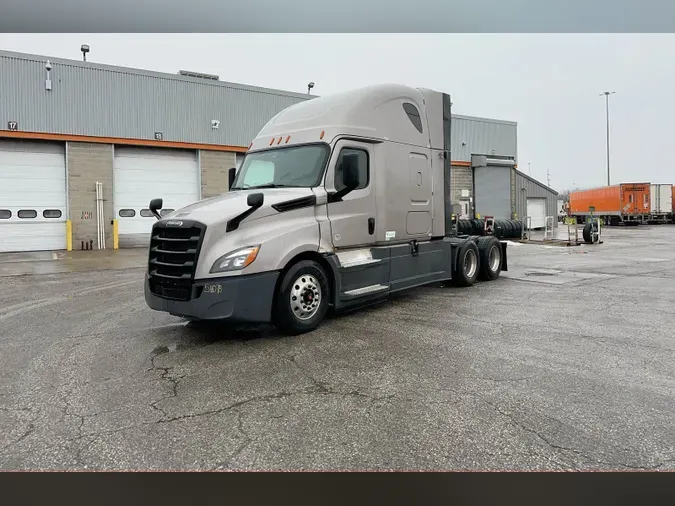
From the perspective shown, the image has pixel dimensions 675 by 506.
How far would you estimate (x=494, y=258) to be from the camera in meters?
10.9

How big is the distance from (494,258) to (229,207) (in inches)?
279

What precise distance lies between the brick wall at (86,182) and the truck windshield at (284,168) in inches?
603

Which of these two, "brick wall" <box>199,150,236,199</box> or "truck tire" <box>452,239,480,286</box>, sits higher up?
"brick wall" <box>199,150,236,199</box>

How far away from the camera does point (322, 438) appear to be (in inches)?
128

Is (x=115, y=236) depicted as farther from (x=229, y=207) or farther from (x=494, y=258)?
(x=229, y=207)

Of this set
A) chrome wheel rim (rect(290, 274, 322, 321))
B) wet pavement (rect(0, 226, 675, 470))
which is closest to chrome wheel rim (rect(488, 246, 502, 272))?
wet pavement (rect(0, 226, 675, 470))

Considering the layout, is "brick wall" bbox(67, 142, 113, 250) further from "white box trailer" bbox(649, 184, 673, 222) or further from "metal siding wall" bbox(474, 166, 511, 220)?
"white box trailer" bbox(649, 184, 673, 222)

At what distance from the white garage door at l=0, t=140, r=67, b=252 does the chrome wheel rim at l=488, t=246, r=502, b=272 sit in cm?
1748

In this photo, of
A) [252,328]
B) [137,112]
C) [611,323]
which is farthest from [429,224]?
[137,112]

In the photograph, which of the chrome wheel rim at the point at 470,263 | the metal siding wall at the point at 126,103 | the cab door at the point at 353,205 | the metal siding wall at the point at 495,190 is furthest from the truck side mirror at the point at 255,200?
the metal siding wall at the point at 495,190

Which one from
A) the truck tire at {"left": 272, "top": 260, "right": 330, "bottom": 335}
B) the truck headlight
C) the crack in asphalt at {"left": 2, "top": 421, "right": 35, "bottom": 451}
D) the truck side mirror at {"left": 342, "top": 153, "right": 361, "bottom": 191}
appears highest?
the truck side mirror at {"left": 342, "top": 153, "right": 361, "bottom": 191}

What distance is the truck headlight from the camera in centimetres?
541

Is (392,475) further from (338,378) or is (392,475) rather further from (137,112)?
(137,112)

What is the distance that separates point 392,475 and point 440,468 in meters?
0.40
